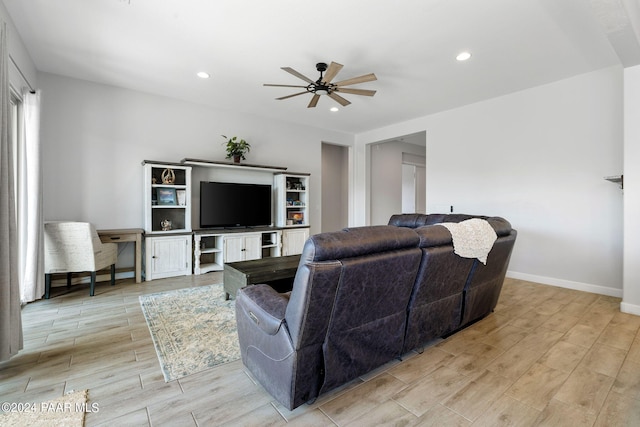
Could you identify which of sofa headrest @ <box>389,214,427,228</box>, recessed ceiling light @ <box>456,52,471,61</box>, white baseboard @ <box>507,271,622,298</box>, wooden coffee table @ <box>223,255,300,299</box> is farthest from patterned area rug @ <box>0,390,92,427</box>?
white baseboard @ <box>507,271,622,298</box>

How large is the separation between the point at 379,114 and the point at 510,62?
2.35m

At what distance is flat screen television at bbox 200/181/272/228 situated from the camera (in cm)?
483

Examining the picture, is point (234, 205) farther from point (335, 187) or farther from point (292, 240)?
point (335, 187)

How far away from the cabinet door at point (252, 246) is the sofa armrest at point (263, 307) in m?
3.17

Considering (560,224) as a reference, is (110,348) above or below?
below

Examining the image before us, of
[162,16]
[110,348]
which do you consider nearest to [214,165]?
[162,16]

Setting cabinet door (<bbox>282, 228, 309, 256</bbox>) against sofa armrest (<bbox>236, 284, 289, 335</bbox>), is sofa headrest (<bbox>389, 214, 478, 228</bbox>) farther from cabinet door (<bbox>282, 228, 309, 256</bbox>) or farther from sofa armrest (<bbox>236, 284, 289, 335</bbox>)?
sofa armrest (<bbox>236, 284, 289, 335</bbox>)

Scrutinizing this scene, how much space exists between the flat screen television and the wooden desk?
97cm

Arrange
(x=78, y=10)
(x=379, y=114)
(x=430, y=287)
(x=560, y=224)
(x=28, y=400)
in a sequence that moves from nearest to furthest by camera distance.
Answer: (x=28, y=400) → (x=430, y=287) → (x=78, y=10) → (x=560, y=224) → (x=379, y=114)

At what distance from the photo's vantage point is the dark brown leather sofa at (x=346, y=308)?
139cm

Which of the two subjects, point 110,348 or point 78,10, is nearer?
point 110,348

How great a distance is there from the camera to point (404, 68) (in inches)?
142

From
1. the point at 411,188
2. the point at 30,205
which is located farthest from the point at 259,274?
the point at 411,188

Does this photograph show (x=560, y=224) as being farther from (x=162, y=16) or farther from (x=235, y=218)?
(x=162, y=16)
